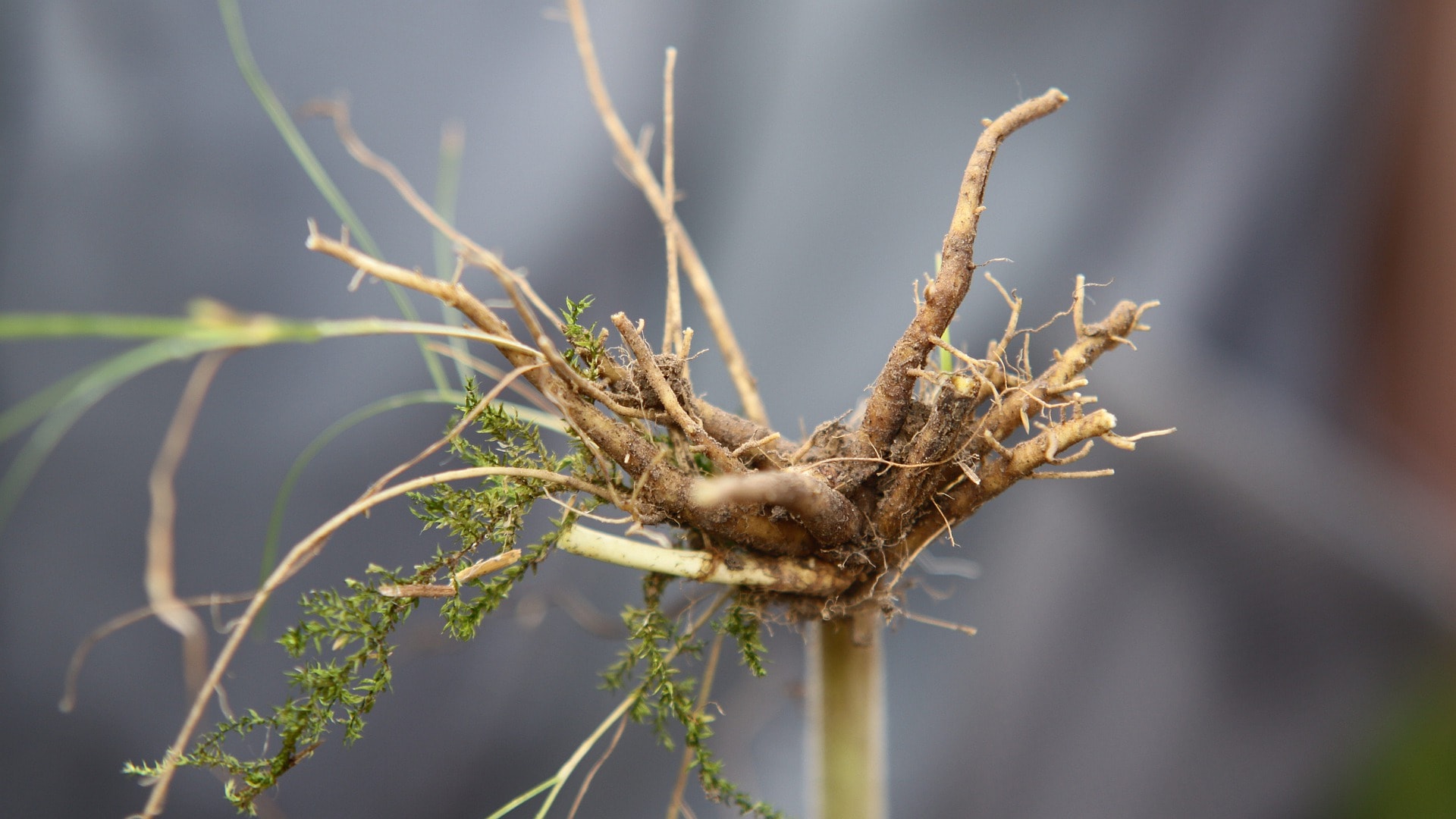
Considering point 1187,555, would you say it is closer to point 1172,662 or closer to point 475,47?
point 1172,662

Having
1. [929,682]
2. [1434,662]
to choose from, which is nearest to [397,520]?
[929,682]

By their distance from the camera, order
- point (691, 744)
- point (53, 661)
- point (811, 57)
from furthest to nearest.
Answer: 1. point (811, 57)
2. point (53, 661)
3. point (691, 744)

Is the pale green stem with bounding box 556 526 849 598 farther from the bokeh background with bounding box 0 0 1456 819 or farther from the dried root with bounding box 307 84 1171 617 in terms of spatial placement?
the bokeh background with bounding box 0 0 1456 819

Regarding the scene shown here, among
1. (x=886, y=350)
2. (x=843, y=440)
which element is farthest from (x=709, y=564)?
(x=886, y=350)

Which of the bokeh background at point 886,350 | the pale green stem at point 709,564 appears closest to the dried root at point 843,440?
the pale green stem at point 709,564

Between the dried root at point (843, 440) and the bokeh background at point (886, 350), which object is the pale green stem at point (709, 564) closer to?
the dried root at point (843, 440)

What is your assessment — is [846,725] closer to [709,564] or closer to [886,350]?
[709,564]
